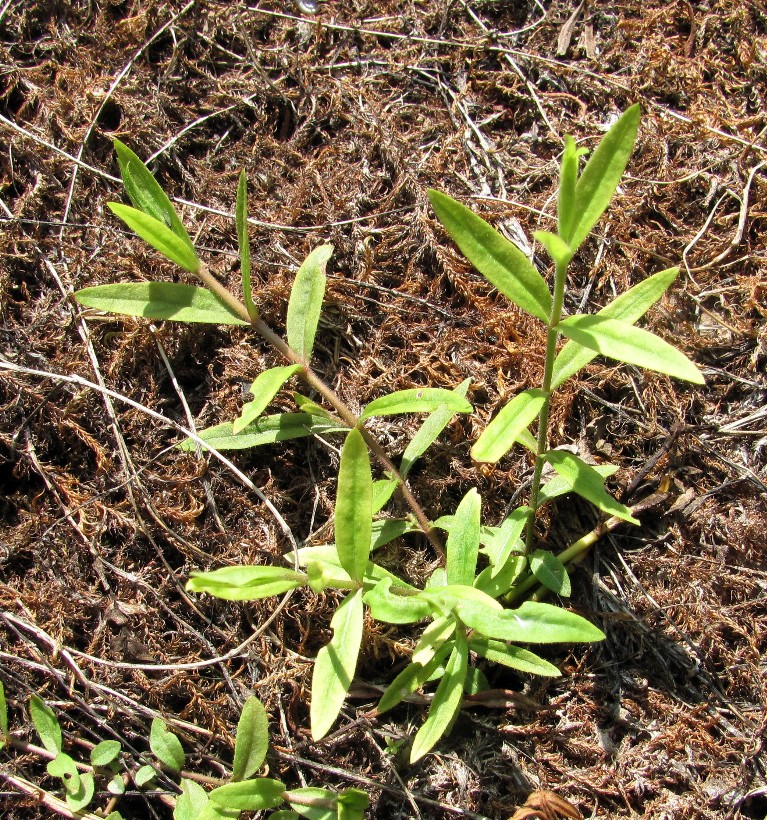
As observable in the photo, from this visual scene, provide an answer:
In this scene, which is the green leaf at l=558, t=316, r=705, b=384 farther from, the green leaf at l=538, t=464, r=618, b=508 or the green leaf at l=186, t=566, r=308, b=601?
the green leaf at l=186, t=566, r=308, b=601

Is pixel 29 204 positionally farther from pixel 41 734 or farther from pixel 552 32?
pixel 552 32

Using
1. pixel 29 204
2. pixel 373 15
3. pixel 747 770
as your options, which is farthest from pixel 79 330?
pixel 747 770

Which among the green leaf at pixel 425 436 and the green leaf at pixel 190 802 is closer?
the green leaf at pixel 190 802

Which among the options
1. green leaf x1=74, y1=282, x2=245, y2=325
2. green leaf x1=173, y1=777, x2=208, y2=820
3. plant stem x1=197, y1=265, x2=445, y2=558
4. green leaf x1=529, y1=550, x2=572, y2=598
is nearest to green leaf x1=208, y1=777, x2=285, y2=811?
green leaf x1=173, y1=777, x2=208, y2=820

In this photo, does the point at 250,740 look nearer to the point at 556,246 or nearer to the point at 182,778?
the point at 182,778

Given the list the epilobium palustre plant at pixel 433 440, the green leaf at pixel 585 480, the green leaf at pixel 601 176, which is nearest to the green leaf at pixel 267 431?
the epilobium palustre plant at pixel 433 440

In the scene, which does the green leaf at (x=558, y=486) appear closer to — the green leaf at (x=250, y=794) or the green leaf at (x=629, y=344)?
the green leaf at (x=629, y=344)

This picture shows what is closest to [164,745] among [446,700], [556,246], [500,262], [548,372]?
[446,700]
